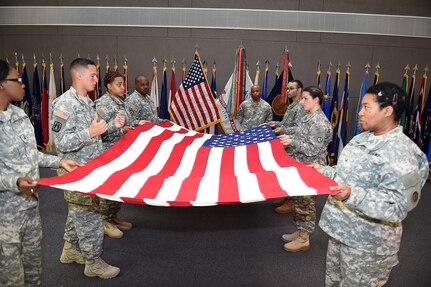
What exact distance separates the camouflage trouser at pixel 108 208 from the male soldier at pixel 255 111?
206 cm

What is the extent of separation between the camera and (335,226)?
1574mm

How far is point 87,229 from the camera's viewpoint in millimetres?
2182

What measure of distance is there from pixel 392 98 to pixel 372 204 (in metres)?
0.48

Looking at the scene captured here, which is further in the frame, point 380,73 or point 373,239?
Answer: point 380,73

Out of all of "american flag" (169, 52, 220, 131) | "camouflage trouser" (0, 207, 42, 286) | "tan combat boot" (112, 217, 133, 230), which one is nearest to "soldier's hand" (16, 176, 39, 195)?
"camouflage trouser" (0, 207, 42, 286)

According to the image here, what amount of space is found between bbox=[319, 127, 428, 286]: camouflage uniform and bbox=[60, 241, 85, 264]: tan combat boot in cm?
186

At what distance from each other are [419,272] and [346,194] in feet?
5.96

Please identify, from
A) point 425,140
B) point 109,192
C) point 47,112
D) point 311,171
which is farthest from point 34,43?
point 425,140

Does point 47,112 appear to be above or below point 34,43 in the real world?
below

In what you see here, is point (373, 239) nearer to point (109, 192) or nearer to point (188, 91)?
point (109, 192)

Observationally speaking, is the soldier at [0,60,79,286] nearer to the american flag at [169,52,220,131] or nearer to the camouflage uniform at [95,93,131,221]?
the camouflage uniform at [95,93,131,221]

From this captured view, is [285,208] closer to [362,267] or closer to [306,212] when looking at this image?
[306,212]

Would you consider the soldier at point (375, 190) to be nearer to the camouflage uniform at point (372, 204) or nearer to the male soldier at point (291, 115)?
the camouflage uniform at point (372, 204)

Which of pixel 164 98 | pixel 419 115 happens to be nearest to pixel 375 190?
pixel 164 98
